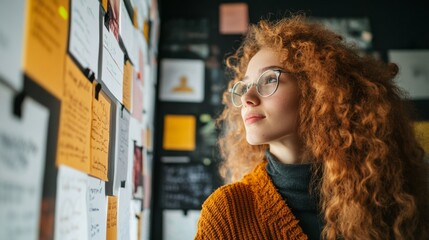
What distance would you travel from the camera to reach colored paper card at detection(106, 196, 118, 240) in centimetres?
70

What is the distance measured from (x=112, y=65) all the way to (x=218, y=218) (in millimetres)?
455

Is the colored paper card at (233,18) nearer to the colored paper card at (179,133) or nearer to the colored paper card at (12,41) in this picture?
the colored paper card at (179,133)

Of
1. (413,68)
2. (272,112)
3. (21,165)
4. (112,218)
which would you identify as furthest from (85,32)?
(413,68)

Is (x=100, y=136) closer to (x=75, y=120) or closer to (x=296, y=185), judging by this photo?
(x=75, y=120)

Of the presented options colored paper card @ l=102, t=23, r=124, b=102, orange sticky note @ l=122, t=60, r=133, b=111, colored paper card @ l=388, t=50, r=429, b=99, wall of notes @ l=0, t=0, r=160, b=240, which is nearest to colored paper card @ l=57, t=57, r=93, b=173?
wall of notes @ l=0, t=0, r=160, b=240

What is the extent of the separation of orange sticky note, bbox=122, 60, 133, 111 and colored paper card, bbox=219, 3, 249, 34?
0.85m

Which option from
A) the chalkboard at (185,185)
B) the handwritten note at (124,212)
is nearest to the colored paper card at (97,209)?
the handwritten note at (124,212)

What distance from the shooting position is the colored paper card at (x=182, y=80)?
5.20ft

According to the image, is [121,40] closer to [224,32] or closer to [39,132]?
[39,132]

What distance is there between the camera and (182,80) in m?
1.59

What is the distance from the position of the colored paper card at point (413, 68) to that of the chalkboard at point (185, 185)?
1087mm

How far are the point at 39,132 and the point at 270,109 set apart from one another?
2.04ft

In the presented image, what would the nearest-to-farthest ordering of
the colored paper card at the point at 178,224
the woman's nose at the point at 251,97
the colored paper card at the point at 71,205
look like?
the colored paper card at the point at 71,205, the woman's nose at the point at 251,97, the colored paper card at the point at 178,224

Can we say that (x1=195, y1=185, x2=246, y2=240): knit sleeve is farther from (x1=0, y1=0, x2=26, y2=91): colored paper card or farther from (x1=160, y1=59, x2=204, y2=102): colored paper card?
(x1=160, y1=59, x2=204, y2=102): colored paper card
